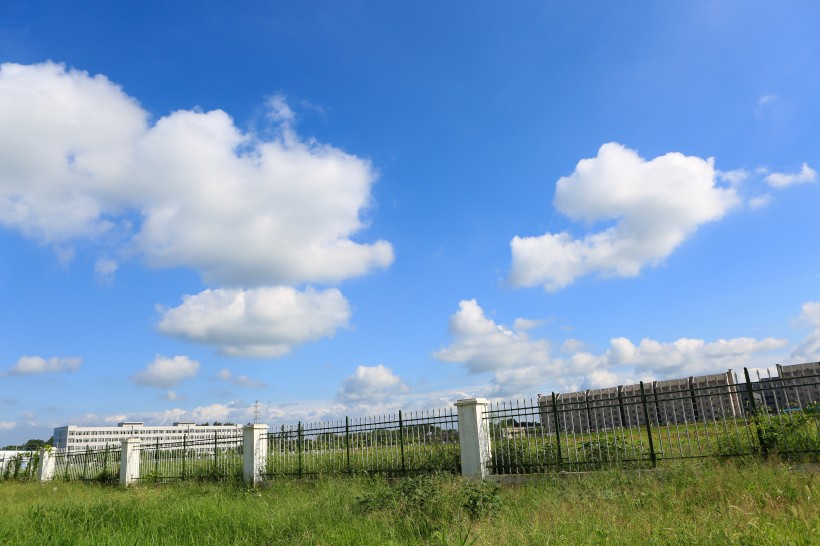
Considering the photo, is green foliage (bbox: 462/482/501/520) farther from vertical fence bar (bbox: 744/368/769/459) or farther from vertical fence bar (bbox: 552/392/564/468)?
vertical fence bar (bbox: 744/368/769/459)

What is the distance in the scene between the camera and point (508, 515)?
7.57 m

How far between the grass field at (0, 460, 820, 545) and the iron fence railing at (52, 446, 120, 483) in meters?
14.3

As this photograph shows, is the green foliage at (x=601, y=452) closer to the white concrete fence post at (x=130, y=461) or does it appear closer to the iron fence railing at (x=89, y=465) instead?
Answer: the white concrete fence post at (x=130, y=461)

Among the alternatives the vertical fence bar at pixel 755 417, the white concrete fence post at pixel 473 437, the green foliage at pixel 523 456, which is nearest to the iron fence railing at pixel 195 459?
the white concrete fence post at pixel 473 437

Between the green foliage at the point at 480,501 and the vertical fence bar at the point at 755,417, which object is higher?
the vertical fence bar at the point at 755,417

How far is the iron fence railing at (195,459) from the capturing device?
700 inches

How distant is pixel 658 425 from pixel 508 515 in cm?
462

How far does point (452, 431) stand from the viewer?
42.6 feet

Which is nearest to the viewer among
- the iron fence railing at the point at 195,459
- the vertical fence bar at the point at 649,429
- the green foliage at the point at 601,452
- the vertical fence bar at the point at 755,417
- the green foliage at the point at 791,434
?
the green foliage at the point at 791,434

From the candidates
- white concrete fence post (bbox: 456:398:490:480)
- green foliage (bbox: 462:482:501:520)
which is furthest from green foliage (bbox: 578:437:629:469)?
green foliage (bbox: 462:482:501:520)

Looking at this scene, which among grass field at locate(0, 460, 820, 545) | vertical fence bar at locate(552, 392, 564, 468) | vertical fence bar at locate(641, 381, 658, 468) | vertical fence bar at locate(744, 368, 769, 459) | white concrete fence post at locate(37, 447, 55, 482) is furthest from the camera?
white concrete fence post at locate(37, 447, 55, 482)

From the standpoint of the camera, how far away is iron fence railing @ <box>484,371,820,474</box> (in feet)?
31.1

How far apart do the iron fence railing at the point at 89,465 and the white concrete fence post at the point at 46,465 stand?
16 centimetres

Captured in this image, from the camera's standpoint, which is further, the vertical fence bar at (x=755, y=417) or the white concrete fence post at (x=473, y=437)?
the white concrete fence post at (x=473, y=437)
